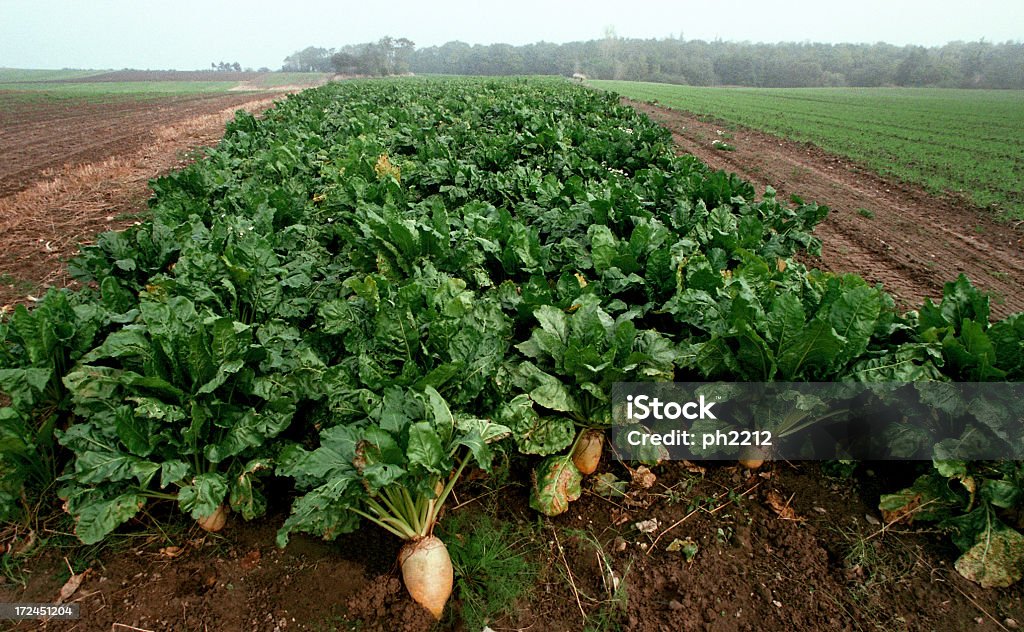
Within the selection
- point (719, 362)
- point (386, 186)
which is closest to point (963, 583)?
point (719, 362)

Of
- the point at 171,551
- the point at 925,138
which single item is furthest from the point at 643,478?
the point at 925,138

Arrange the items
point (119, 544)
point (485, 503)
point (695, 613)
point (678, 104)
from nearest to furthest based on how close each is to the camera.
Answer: point (695, 613), point (119, 544), point (485, 503), point (678, 104)

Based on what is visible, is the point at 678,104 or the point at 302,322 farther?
the point at 678,104

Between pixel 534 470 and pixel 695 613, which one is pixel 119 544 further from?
pixel 695 613

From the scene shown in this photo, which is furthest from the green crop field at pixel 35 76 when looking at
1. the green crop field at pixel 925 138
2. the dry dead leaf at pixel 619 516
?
the dry dead leaf at pixel 619 516

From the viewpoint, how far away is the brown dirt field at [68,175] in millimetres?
7227

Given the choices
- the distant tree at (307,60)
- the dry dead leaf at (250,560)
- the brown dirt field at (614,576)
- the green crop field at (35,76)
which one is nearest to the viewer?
the brown dirt field at (614,576)

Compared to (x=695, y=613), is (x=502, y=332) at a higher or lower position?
higher

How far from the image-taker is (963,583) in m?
2.60

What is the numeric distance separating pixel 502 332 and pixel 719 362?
1.42 m

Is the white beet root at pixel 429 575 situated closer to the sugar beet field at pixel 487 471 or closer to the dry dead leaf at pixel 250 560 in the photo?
the sugar beet field at pixel 487 471

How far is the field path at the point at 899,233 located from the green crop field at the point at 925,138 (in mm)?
821

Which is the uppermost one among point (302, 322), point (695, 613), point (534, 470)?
point (302, 322)

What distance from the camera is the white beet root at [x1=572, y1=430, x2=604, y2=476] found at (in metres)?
3.27
